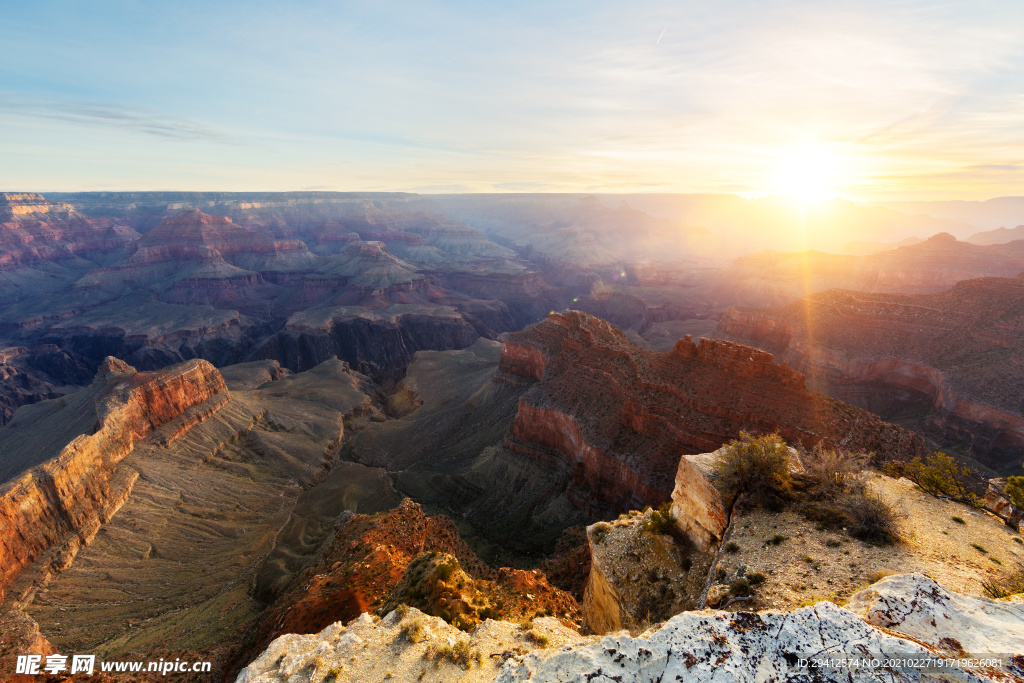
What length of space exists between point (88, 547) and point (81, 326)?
134281mm

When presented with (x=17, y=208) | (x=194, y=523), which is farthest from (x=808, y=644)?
(x=17, y=208)

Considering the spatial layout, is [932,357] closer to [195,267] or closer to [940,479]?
[940,479]

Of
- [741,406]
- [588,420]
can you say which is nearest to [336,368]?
[588,420]

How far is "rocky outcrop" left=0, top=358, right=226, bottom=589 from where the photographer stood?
32.1m

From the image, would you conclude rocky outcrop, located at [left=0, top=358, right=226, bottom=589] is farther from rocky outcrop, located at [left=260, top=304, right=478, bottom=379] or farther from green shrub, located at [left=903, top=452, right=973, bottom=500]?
rocky outcrop, located at [left=260, top=304, right=478, bottom=379]

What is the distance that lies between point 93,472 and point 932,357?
105 meters

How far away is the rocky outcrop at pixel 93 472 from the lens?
3206cm

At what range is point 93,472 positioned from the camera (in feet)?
129

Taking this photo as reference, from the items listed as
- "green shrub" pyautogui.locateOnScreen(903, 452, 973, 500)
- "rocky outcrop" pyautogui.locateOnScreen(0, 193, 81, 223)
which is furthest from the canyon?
"rocky outcrop" pyautogui.locateOnScreen(0, 193, 81, 223)

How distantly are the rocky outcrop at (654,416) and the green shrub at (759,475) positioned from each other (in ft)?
49.6

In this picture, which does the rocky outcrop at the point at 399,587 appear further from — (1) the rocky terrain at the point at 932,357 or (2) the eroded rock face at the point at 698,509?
(1) the rocky terrain at the point at 932,357

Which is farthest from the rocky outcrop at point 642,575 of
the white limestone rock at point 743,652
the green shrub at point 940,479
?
the green shrub at point 940,479

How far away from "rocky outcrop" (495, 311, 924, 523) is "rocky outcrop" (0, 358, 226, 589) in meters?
38.6

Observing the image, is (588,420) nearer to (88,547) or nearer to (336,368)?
(88,547)
